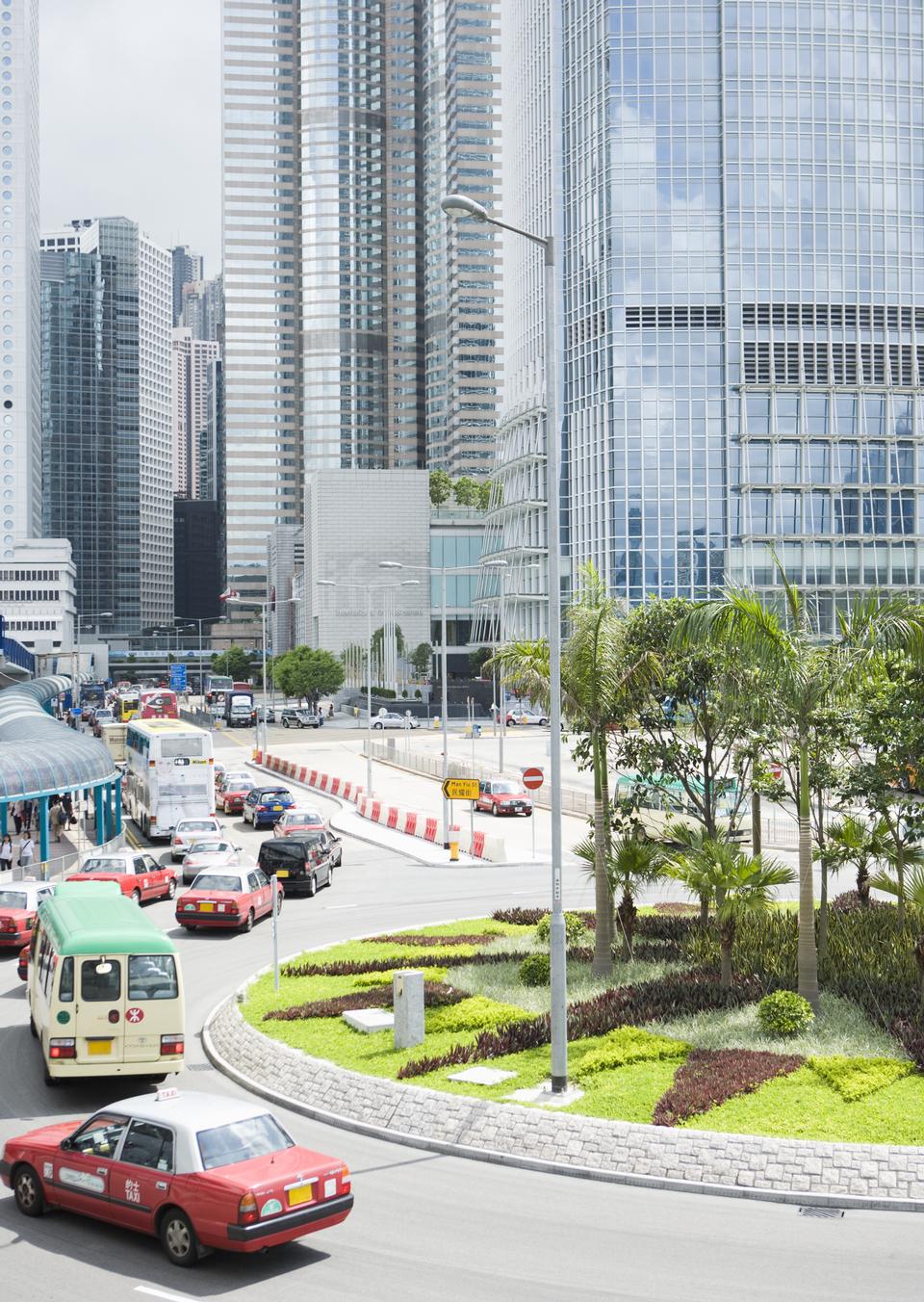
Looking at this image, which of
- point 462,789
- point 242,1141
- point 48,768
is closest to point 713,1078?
point 242,1141

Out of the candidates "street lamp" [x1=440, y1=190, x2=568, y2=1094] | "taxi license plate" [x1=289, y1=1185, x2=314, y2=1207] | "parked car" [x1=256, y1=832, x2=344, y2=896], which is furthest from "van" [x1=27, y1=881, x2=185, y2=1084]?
"parked car" [x1=256, y1=832, x2=344, y2=896]

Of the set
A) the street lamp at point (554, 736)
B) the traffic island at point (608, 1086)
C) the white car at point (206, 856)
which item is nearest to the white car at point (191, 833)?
the white car at point (206, 856)

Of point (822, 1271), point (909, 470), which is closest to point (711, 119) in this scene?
point (909, 470)

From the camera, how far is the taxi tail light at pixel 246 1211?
37.4ft

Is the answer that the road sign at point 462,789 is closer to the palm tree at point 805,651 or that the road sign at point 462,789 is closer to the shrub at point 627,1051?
the palm tree at point 805,651

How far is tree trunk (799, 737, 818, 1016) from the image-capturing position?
18703mm

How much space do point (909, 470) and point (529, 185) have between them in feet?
145

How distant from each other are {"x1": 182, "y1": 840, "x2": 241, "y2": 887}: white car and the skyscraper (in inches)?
2707

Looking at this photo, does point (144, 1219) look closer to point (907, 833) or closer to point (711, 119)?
point (907, 833)

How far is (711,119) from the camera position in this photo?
104750 millimetres

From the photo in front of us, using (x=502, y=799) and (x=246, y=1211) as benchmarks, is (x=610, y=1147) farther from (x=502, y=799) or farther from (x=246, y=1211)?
(x=502, y=799)

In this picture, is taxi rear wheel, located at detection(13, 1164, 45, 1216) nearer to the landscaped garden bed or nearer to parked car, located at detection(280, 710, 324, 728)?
the landscaped garden bed

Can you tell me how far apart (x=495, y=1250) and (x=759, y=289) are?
332ft

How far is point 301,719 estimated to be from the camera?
10806cm
